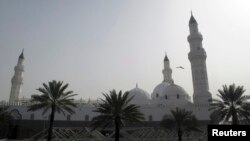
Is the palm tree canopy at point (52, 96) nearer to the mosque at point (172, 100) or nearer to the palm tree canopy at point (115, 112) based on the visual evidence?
the palm tree canopy at point (115, 112)

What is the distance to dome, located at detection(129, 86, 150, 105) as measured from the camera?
205 feet

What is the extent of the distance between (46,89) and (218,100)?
21.6m

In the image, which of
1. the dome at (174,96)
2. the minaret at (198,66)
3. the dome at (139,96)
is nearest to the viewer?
the minaret at (198,66)

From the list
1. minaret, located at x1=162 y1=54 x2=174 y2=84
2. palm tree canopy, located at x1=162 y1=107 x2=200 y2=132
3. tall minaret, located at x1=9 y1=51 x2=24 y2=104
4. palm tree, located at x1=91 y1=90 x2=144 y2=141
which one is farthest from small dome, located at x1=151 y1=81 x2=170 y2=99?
palm tree, located at x1=91 y1=90 x2=144 y2=141

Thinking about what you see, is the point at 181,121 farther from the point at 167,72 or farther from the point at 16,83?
the point at 16,83

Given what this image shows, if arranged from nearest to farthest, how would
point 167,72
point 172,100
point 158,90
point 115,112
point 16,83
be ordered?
point 115,112
point 172,100
point 16,83
point 158,90
point 167,72

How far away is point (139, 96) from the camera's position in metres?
63.2

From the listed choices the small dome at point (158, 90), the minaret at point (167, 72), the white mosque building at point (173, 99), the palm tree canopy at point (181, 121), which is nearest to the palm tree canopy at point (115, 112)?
the palm tree canopy at point (181, 121)

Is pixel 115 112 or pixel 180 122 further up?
pixel 115 112

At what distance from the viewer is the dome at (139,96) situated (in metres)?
62.5

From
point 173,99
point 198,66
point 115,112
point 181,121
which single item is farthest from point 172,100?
point 115,112

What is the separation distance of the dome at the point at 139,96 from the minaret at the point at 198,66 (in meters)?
12.1

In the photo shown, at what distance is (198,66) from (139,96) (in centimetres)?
1598

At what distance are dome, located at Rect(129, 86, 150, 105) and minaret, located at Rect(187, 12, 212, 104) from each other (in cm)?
1211
